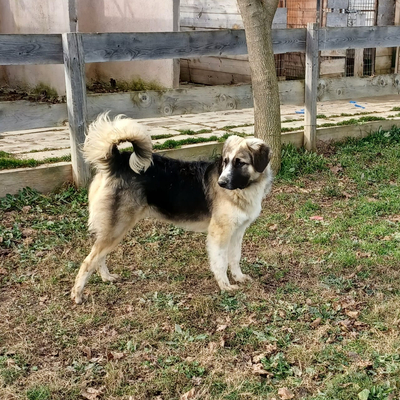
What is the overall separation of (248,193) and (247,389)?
1779mm

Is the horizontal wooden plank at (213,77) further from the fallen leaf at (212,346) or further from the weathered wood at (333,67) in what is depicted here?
the fallen leaf at (212,346)

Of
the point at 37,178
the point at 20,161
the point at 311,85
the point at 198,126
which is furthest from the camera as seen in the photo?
the point at 198,126

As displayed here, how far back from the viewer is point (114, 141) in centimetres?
469

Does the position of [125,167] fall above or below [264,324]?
above

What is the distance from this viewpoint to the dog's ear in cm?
480

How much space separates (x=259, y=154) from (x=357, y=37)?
467 centimetres

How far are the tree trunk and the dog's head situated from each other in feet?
8.47

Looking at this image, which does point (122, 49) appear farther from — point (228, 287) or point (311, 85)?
point (228, 287)

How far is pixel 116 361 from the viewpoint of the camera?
388cm

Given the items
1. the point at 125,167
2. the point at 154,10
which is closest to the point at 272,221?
the point at 125,167

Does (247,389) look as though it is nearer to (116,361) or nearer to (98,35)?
(116,361)

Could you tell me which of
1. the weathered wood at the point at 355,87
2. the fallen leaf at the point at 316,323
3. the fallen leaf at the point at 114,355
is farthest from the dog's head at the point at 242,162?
the weathered wood at the point at 355,87

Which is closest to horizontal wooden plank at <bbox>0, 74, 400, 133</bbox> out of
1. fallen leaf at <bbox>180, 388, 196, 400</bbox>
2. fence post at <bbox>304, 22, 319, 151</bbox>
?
fence post at <bbox>304, 22, 319, 151</bbox>

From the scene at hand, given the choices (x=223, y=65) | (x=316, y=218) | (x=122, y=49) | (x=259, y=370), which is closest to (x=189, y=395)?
(x=259, y=370)
